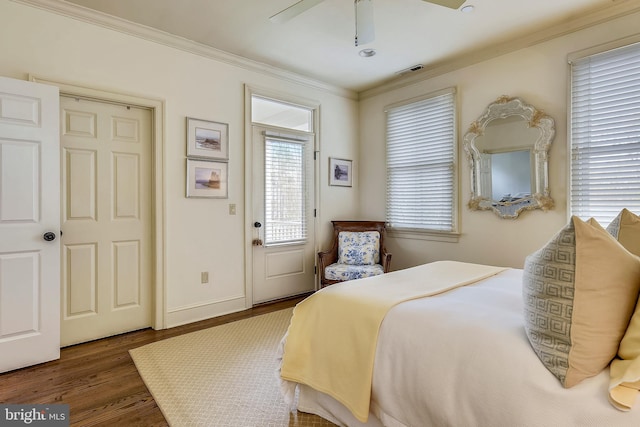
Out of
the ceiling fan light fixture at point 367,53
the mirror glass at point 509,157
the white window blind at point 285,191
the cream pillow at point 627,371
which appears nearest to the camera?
the cream pillow at point 627,371

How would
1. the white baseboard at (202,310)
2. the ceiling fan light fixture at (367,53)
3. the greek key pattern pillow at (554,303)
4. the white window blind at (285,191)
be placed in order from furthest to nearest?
1. the white window blind at (285,191)
2. the ceiling fan light fixture at (367,53)
3. the white baseboard at (202,310)
4. the greek key pattern pillow at (554,303)

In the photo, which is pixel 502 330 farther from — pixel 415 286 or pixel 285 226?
pixel 285 226

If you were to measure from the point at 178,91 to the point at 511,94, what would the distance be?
3.18m

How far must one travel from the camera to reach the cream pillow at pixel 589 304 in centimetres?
98

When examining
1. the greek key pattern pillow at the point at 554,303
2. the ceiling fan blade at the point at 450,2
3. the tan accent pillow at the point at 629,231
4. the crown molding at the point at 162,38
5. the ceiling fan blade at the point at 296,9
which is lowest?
the greek key pattern pillow at the point at 554,303

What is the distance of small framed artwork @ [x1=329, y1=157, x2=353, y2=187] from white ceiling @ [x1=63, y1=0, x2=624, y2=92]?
124cm

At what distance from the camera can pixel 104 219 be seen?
2.85 metres

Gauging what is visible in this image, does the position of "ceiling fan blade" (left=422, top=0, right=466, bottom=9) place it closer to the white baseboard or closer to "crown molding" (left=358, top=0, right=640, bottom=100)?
"crown molding" (left=358, top=0, right=640, bottom=100)

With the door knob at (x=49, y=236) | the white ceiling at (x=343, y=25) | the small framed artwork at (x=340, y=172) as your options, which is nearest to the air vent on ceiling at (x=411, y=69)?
the white ceiling at (x=343, y=25)

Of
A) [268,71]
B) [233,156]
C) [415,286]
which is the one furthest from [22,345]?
[268,71]

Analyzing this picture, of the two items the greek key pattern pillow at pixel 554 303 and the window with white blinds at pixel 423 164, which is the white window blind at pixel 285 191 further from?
the greek key pattern pillow at pixel 554 303

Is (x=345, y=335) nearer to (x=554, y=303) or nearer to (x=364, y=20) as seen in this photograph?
(x=554, y=303)

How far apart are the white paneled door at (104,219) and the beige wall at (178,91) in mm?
199

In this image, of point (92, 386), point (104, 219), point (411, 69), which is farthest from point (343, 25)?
point (92, 386)
